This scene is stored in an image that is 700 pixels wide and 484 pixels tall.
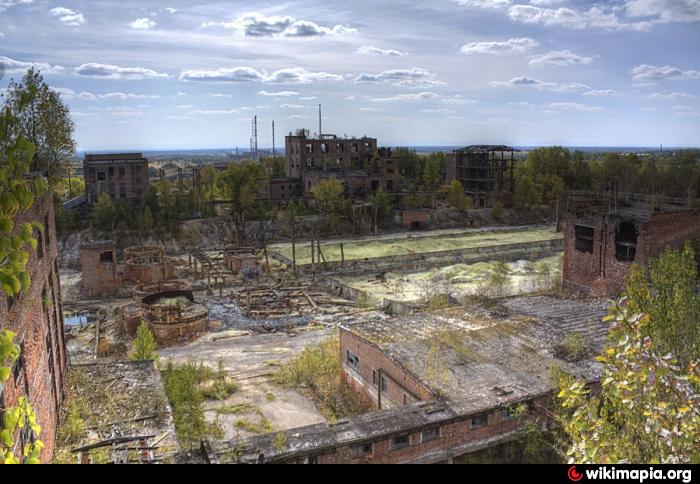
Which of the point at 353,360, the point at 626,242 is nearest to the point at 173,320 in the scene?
the point at 353,360

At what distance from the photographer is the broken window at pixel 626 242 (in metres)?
22.5

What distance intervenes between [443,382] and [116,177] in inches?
1922

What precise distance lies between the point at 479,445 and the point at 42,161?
67.4 ft

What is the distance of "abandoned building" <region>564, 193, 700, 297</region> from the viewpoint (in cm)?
2219

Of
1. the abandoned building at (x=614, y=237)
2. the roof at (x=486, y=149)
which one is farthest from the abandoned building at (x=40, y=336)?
the roof at (x=486, y=149)

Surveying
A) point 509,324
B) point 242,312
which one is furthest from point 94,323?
point 509,324

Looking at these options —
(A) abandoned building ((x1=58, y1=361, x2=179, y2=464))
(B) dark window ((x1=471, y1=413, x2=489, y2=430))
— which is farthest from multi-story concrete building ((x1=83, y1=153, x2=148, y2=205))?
(B) dark window ((x1=471, y1=413, x2=489, y2=430))

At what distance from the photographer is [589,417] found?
5789 mm

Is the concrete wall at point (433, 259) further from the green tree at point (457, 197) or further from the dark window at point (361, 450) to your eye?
the dark window at point (361, 450)

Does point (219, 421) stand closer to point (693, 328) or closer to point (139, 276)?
point (693, 328)

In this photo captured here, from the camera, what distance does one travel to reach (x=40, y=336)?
1288cm

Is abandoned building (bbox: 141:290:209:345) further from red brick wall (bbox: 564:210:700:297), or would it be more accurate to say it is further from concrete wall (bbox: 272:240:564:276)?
red brick wall (bbox: 564:210:700:297)

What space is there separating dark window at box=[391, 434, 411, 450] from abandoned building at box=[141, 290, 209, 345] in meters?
15.9
